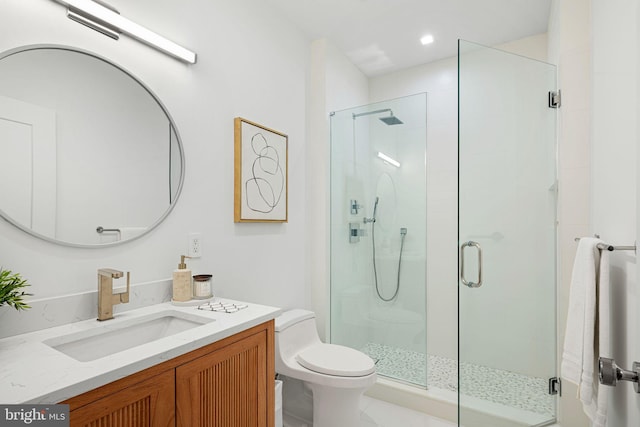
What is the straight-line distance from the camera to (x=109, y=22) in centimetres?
125

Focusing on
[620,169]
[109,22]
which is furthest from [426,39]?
[109,22]

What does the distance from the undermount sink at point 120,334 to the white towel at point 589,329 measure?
4.21 feet

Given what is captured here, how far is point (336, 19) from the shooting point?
233cm

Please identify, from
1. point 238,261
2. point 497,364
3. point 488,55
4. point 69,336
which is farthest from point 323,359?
point 488,55

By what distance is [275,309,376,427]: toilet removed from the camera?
67.4 inches

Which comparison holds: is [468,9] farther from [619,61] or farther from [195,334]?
[195,334]

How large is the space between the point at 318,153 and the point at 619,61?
1767 millimetres

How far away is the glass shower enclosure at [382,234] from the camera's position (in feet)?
7.78

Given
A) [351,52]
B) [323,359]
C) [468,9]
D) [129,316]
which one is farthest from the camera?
[351,52]

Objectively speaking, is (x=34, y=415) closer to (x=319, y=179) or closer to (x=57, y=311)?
(x=57, y=311)

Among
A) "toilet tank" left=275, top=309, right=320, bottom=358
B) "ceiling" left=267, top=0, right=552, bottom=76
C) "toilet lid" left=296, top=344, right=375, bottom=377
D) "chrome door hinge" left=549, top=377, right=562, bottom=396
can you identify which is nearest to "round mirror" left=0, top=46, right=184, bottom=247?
"toilet tank" left=275, top=309, right=320, bottom=358

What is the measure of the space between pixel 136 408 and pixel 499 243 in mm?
1863

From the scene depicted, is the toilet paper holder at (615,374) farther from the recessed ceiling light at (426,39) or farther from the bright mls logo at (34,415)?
the recessed ceiling light at (426,39)

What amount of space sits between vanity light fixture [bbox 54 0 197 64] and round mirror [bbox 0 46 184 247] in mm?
119
